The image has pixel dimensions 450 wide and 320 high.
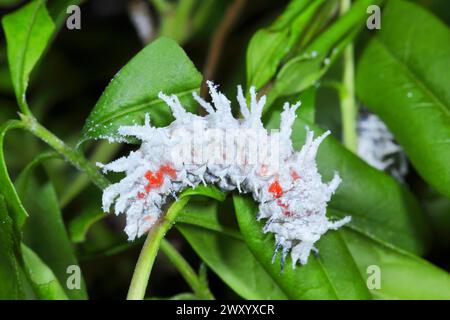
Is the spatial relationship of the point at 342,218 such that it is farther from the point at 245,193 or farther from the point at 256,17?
the point at 256,17

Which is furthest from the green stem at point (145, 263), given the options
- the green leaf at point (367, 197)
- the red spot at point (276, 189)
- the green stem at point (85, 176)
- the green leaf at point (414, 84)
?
the green stem at point (85, 176)

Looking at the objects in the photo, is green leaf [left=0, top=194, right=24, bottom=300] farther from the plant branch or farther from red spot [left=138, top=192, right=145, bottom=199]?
the plant branch

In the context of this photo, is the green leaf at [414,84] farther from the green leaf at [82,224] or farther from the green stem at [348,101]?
the green leaf at [82,224]

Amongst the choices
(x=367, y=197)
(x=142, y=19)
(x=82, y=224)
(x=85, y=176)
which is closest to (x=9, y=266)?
(x=82, y=224)

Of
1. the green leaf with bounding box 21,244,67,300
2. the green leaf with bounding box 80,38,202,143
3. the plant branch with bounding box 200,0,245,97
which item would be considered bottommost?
the green leaf with bounding box 21,244,67,300

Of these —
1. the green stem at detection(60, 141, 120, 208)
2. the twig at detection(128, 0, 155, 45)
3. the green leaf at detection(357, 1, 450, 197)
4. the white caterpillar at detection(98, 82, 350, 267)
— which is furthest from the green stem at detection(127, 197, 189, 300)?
the twig at detection(128, 0, 155, 45)

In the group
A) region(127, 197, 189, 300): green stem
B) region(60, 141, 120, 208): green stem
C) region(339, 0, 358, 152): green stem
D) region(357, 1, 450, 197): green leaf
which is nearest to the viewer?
region(127, 197, 189, 300): green stem

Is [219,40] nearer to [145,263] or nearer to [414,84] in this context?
[414,84]
